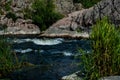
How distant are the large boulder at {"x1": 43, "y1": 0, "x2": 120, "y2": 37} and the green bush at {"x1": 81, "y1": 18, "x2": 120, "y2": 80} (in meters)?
30.9

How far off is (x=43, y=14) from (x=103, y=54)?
45327 mm

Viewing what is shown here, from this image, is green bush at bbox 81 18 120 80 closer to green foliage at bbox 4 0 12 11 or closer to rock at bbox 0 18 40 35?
rock at bbox 0 18 40 35

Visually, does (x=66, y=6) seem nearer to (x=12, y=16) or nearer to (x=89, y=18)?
(x=12, y=16)

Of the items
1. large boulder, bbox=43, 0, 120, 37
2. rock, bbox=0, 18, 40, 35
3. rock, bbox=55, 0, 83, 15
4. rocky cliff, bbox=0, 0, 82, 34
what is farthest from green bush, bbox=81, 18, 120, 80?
rock, bbox=55, 0, 83, 15

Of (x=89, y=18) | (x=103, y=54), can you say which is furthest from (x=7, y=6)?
(x=103, y=54)

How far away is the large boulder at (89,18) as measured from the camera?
46531mm

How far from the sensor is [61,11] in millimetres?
63281

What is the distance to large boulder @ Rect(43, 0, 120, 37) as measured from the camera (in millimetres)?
46531

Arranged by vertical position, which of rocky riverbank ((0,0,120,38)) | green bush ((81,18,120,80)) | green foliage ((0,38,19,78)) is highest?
green bush ((81,18,120,80))

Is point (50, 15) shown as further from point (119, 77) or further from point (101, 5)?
point (119, 77)

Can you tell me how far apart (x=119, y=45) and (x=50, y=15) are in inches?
1758

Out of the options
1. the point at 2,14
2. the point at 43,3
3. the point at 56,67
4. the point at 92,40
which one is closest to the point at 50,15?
the point at 43,3

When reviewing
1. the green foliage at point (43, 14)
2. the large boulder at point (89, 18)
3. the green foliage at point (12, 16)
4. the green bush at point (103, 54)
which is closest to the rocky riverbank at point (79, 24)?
the large boulder at point (89, 18)

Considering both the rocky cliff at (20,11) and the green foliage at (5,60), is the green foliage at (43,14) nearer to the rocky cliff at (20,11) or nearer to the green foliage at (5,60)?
the rocky cliff at (20,11)
